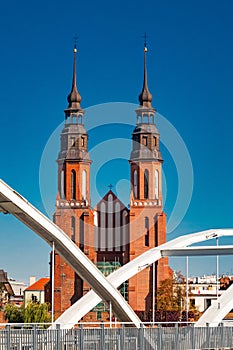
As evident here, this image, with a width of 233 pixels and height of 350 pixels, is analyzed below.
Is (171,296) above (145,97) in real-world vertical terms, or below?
below

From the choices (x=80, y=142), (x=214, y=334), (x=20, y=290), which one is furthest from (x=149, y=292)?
(x=214, y=334)

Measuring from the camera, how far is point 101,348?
82.3ft

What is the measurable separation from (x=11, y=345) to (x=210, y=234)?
1771cm

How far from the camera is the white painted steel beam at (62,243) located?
2581 cm

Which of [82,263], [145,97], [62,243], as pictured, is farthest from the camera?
[145,97]

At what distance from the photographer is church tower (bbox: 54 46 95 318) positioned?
346 feet

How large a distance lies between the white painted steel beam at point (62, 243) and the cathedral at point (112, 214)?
70217mm

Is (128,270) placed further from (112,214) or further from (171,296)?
(112,214)

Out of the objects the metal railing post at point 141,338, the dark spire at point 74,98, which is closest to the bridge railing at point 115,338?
the metal railing post at point 141,338

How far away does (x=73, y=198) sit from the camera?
110 metres

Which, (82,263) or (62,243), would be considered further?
(82,263)

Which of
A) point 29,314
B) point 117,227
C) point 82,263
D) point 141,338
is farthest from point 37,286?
point 141,338

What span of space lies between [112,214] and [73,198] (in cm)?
532

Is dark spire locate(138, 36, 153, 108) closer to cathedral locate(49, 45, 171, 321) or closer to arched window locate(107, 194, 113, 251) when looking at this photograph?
cathedral locate(49, 45, 171, 321)
